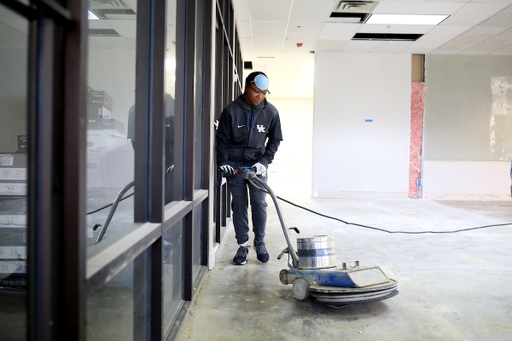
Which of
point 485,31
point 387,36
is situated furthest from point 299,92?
point 485,31

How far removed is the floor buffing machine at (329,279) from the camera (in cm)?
175

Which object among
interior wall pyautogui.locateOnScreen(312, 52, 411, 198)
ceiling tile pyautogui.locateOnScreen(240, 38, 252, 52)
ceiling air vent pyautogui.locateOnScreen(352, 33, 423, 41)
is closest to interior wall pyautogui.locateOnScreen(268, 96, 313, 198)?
interior wall pyautogui.locateOnScreen(312, 52, 411, 198)

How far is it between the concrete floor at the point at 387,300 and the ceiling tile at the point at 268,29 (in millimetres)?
3208

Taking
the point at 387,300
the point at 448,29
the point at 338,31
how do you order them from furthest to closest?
the point at 338,31, the point at 448,29, the point at 387,300

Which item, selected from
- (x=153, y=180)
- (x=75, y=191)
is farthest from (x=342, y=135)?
(x=75, y=191)

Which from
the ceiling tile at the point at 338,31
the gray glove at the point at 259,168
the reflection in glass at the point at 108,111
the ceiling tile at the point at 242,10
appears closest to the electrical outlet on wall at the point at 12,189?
the reflection in glass at the point at 108,111

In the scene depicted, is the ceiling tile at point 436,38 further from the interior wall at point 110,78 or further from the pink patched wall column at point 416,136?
the interior wall at point 110,78

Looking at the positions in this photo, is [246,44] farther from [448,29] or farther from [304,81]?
[304,81]

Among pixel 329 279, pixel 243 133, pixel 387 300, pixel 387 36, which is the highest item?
pixel 387 36

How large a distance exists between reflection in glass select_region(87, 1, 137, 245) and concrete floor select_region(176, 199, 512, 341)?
690 millimetres

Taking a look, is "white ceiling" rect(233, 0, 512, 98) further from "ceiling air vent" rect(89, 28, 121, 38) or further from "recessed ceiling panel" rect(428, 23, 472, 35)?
"ceiling air vent" rect(89, 28, 121, 38)

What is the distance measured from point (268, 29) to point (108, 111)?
416cm

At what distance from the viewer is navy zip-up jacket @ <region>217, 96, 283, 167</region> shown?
261 cm

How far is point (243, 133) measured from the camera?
2.61 m
